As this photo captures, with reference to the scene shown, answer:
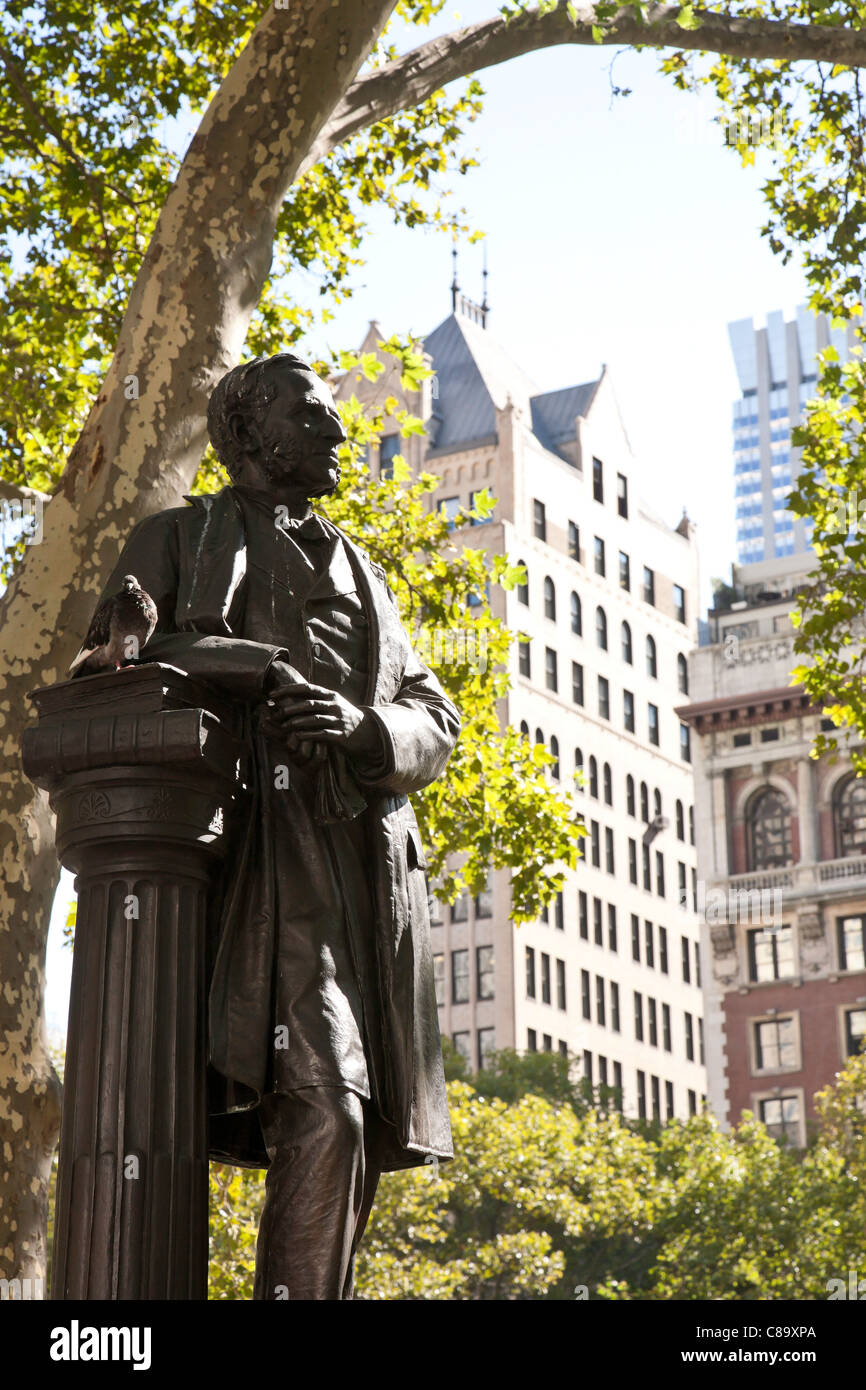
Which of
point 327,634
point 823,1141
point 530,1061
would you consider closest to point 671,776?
point 530,1061

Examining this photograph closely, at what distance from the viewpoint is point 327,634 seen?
15.7 feet

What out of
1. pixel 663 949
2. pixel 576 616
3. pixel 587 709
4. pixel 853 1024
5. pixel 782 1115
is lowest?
pixel 782 1115

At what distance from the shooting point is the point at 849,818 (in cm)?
5722

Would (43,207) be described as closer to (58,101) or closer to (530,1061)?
(58,101)

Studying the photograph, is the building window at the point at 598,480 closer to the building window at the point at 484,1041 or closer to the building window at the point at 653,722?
the building window at the point at 653,722

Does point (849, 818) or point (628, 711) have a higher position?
point (628, 711)

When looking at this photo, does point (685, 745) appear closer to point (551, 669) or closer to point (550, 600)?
point (551, 669)

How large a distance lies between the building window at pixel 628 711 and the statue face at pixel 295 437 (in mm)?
70244

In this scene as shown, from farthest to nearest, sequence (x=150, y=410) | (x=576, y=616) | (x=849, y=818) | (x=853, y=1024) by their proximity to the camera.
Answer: (x=576, y=616)
(x=849, y=818)
(x=853, y=1024)
(x=150, y=410)

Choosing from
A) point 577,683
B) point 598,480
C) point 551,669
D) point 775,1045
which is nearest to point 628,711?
point 577,683

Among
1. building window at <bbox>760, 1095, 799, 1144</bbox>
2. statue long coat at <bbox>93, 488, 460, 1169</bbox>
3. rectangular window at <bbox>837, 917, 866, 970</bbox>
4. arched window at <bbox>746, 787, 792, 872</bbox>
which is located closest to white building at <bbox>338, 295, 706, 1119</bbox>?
arched window at <bbox>746, 787, 792, 872</bbox>

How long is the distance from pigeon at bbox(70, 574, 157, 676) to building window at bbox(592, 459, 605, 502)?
71281 millimetres

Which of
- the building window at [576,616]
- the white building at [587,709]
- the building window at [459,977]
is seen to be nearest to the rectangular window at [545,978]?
Result: the white building at [587,709]

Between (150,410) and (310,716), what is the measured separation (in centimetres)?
589
